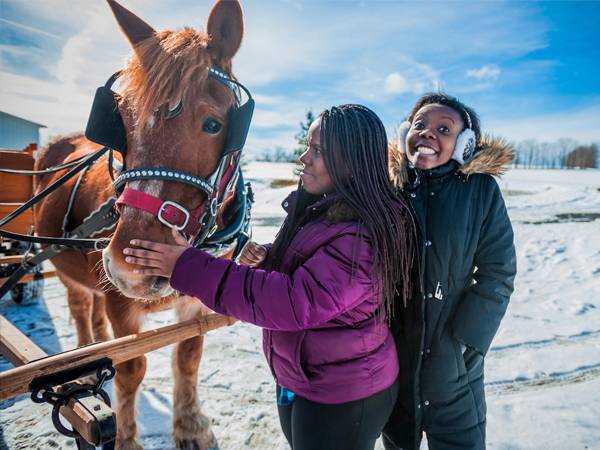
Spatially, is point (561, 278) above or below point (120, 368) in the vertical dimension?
below

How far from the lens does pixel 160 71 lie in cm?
145

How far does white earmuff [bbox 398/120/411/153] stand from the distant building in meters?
24.3

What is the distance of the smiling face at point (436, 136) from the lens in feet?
5.79

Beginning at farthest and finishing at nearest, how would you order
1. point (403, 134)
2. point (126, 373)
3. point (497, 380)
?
1. point (497, 380)
2. point (126, 373)
3. point (403, 134)

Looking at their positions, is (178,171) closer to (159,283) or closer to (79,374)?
(159,283)

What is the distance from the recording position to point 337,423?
142 centimetres

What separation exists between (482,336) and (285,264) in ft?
3.24

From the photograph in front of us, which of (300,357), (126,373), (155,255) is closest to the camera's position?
(155,255)

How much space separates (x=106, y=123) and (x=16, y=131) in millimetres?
27337

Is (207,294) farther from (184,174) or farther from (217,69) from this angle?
(217,69)

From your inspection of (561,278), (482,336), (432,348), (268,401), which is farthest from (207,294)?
(561,278)

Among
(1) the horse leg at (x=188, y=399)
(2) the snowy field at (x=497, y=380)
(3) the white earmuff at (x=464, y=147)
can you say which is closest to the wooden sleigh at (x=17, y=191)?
(2) the snowy field at (x=497, y=380)

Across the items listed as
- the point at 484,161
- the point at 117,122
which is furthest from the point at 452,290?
the point at 117,122

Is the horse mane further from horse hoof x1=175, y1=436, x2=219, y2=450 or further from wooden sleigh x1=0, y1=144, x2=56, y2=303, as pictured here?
wooden sleigh x1=0, y1=144, x2=56, y2=303
